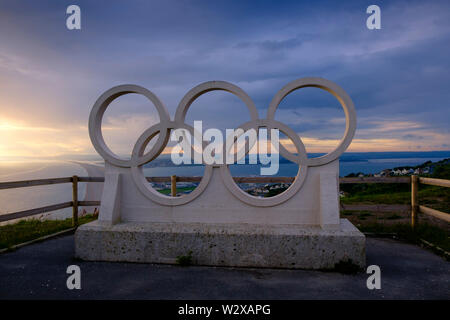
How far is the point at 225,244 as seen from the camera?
4.79 meters

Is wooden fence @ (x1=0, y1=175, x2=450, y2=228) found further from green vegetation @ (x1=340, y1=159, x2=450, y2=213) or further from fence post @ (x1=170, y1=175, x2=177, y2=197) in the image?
green vegetation @ (x1=340, y1=159, x2=450, y2=213)

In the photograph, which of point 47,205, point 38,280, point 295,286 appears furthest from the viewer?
point 47,205

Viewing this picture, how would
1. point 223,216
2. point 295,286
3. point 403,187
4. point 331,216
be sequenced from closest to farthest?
1. point 295,286
2. point 331,216
3. point 223,216
4. point 403,187

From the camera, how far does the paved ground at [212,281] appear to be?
3.81m

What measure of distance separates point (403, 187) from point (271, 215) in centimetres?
1145

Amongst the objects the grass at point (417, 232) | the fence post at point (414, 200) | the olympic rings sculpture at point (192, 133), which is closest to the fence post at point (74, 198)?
the olympic rings sculpture at point (192, 133)

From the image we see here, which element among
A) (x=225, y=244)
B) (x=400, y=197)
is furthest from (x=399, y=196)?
(x=225, y=244)

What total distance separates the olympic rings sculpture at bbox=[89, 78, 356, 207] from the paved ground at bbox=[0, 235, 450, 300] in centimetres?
115

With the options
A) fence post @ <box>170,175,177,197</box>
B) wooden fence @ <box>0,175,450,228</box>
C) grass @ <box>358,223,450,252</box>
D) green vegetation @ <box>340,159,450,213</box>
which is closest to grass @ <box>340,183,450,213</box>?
green vegetation @ <box>340,159,450,213</box>

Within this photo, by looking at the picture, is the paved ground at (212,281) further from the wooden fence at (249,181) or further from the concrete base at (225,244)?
the wooden fence at (249,181)

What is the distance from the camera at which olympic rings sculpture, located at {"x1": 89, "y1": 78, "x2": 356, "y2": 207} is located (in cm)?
500
